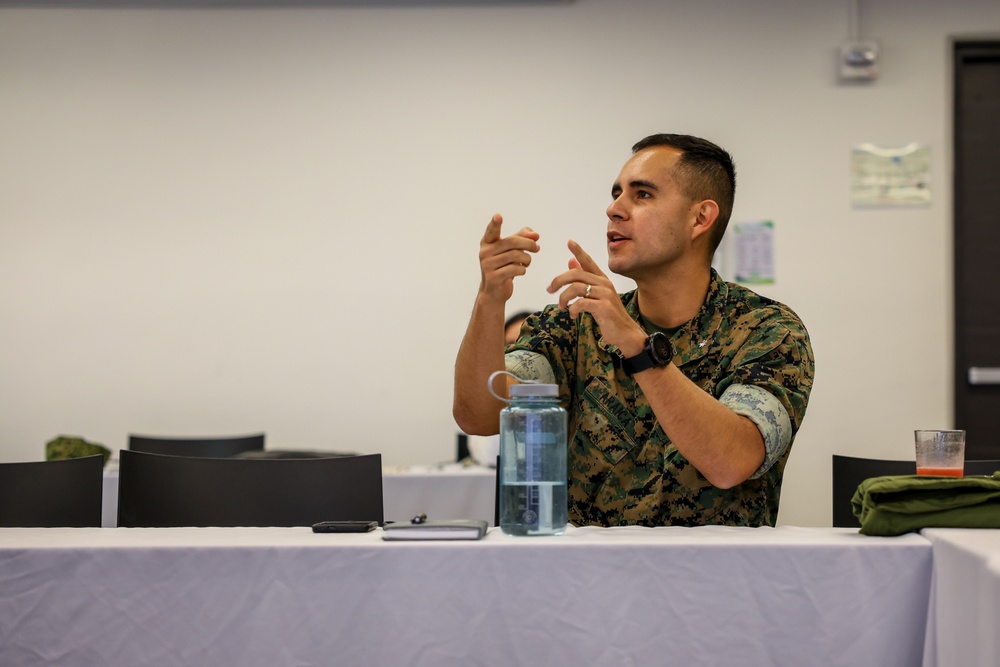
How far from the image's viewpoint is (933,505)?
44.0 inches

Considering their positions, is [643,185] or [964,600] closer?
[964,600]

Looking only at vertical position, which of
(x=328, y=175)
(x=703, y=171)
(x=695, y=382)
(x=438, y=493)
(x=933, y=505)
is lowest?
(x=438, y=493)

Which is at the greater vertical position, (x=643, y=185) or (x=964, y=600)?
(x=643, y=185)

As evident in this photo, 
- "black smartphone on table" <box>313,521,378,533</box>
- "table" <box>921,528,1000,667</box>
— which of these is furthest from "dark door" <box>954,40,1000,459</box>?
"black smartphone on table" <box>313,521,378,533</box>

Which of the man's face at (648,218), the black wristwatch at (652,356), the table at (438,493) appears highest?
the man's face at (648,218)

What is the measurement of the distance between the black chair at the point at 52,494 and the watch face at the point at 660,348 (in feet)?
3.14

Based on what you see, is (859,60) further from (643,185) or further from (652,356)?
(652,356)

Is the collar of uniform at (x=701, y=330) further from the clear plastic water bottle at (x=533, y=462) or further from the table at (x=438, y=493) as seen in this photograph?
the table at (x=438, y=493)

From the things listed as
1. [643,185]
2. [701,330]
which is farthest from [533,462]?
[643,185]

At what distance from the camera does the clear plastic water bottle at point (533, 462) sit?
1.17 meters

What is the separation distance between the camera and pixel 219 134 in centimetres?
403

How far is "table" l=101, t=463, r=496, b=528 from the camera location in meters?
2.80

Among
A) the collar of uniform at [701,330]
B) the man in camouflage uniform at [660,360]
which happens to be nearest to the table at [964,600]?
the man in camouflage uniform at [660,360]

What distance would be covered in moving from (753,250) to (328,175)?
1.81m
